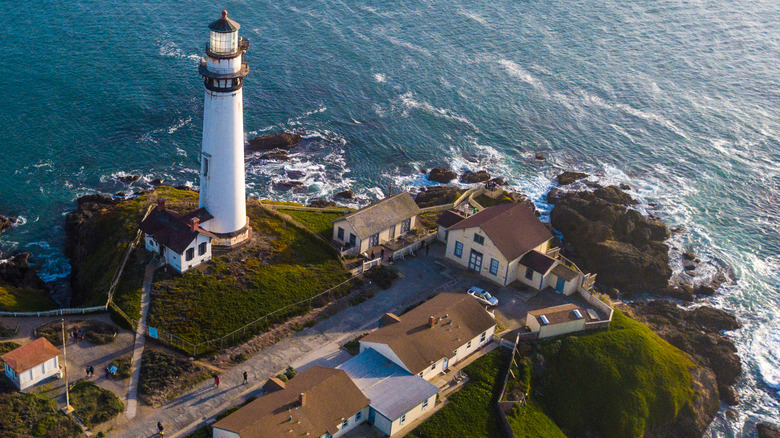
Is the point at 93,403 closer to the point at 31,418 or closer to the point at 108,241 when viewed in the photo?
the point at 31,418

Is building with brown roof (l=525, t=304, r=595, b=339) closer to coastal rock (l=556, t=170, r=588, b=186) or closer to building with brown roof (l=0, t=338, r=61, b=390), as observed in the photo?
building with brown roof (l=0, t=338, r=61, b=390)

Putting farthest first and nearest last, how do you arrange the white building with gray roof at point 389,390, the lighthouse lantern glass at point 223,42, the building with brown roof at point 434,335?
the lighthouse lantern glass at point 223,42, the building with brown roof at point 434,335, the white building with gray roof at point 389,390

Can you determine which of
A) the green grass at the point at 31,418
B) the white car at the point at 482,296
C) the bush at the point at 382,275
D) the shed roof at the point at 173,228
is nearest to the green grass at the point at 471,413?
the white car at the point at 482,296

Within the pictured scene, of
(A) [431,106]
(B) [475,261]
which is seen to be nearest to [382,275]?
(B) [475,261]

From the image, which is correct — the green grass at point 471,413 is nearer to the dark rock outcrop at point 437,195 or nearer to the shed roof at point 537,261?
the shed roof at point 537,261

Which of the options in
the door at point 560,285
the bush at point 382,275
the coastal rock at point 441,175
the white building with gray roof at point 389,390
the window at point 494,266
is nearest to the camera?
the white building with gray roof at point 389,390

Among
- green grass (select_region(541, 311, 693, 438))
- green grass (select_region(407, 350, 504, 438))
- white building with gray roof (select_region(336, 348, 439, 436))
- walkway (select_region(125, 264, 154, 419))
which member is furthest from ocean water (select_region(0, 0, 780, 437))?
white building with gray roof (select_region(336, 348, 439, 436))

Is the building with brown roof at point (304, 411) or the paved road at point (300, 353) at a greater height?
the building with brown roof at point (304, 411)
